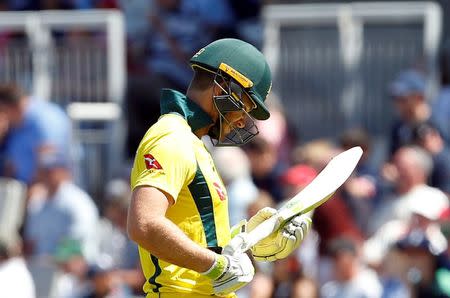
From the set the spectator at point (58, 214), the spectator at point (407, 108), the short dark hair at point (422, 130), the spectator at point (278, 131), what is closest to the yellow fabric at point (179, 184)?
the short dark hair at point (422, 130)

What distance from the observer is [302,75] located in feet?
40.3

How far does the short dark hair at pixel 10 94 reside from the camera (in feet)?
39.2

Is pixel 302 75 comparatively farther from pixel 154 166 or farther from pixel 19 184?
pixel 154 166

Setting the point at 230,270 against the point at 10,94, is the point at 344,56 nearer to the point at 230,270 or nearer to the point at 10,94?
the point at 10,94

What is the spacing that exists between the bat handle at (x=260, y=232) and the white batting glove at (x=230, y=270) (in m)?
0.07

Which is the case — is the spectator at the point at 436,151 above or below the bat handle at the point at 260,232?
below

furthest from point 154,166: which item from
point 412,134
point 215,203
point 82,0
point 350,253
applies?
point 82,0

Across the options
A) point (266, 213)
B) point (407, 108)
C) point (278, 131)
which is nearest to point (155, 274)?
point (266, 213)

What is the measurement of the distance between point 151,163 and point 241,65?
2.05ft

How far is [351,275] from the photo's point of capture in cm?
1005

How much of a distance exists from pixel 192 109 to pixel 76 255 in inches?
224

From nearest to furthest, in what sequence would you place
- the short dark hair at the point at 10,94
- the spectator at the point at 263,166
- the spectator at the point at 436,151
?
the spectator at the point at 436,151
the spectator at the point at 263,166
the short dark hair at the point at 10,94

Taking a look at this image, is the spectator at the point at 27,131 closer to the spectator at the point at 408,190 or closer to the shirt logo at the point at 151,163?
the spectator at the point at 408,190

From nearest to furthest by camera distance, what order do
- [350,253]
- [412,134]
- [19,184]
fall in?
[350,253], [412,134], [19,184]
